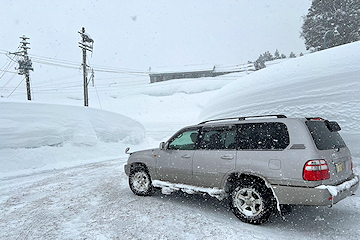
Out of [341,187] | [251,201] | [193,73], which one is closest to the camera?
[341,187]

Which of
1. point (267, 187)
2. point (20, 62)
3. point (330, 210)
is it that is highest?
point (20, 62)

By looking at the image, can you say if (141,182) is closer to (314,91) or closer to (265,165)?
(265,165)

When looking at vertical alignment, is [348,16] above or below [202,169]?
above

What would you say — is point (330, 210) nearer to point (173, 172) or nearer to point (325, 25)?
point (173, 172)

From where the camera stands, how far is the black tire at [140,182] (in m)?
5.09

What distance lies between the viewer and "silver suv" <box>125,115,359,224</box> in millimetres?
3088

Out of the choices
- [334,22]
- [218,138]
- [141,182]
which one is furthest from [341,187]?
[334,22]

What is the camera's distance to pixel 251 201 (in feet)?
11.6

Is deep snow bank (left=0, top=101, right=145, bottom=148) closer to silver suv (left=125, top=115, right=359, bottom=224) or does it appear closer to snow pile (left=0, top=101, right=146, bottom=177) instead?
snow pile (left=0, top=101, right=146, bottom=177)

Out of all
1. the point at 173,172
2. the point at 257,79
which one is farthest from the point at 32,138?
the point at 257,79

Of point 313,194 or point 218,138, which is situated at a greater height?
point 218,138

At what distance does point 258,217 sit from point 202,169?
1153mm

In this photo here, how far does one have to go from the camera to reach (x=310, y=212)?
4078mm

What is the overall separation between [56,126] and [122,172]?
15.0 ft
